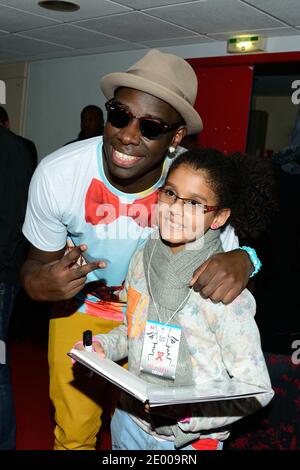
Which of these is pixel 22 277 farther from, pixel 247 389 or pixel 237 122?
pixel 237 122

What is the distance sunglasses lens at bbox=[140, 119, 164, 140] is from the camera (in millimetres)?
2064

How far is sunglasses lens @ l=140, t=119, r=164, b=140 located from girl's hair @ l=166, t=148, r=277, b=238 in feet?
0.47

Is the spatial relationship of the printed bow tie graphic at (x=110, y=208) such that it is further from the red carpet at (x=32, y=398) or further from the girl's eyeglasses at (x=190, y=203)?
the red carpet at (x=32, y=398)

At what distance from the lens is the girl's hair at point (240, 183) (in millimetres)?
1896

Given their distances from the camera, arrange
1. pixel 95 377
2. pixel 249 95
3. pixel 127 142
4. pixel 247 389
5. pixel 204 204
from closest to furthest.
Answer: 1. pixel 247 389
2. pixel 204 204
3. pixel 127 142
4. pixel 95 377
5. pixel 249 95

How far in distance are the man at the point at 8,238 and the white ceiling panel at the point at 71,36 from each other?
4.34 metres

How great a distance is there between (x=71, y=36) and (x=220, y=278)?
6229mm

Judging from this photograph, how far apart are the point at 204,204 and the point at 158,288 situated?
12.3 inches

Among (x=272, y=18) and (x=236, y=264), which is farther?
(x=272, y=18)

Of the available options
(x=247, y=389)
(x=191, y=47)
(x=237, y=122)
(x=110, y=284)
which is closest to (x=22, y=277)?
(x=110, y=284)

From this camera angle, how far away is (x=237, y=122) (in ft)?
22.7

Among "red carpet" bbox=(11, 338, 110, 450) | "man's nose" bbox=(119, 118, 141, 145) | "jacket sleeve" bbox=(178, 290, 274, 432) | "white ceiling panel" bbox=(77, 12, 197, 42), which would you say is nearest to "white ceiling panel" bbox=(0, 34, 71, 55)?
"white ceiling panel" bbox=(77, 12, 197, 42)

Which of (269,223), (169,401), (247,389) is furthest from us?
(269,223)

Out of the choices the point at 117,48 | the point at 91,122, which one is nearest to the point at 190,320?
the point at 91,122
